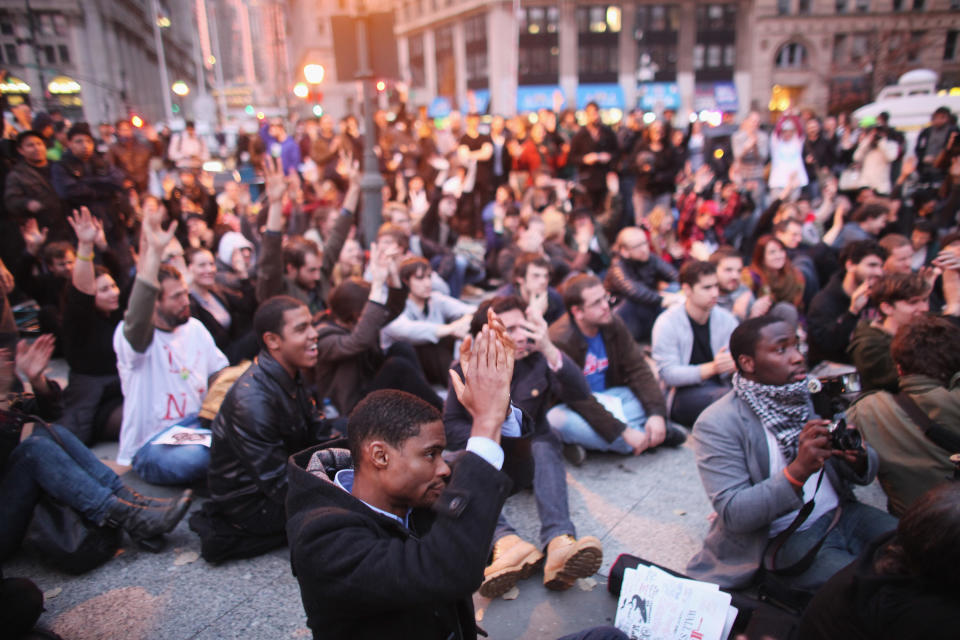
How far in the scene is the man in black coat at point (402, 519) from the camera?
1.57 metres

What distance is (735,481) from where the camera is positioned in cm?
269

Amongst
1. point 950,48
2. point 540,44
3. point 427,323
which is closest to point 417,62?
point 540,44

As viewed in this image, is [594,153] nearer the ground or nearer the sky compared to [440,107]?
nearer the ground

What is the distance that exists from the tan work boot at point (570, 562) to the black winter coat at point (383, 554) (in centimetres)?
134

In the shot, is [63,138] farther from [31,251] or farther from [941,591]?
[941,591]

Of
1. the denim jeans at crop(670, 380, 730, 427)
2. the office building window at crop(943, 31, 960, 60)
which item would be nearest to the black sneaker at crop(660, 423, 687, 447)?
the denim jeans at crop(670, 380, 730, 427)

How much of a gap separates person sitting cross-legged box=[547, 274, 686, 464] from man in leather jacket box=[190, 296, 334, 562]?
177 centimetres

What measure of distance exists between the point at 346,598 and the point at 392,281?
11.9 feet

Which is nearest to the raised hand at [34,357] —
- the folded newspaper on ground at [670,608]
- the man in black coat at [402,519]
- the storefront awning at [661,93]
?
the man in black coat at [402,519]

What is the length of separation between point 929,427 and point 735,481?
0.94 metres

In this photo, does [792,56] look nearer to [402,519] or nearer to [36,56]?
[36,56]

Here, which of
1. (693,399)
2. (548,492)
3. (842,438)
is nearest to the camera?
(842,438)

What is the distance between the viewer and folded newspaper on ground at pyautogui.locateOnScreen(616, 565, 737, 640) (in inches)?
97.6

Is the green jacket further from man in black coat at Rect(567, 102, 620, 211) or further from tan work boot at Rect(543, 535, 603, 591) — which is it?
man in black coat at Rect(567, 102, 620, 211)
